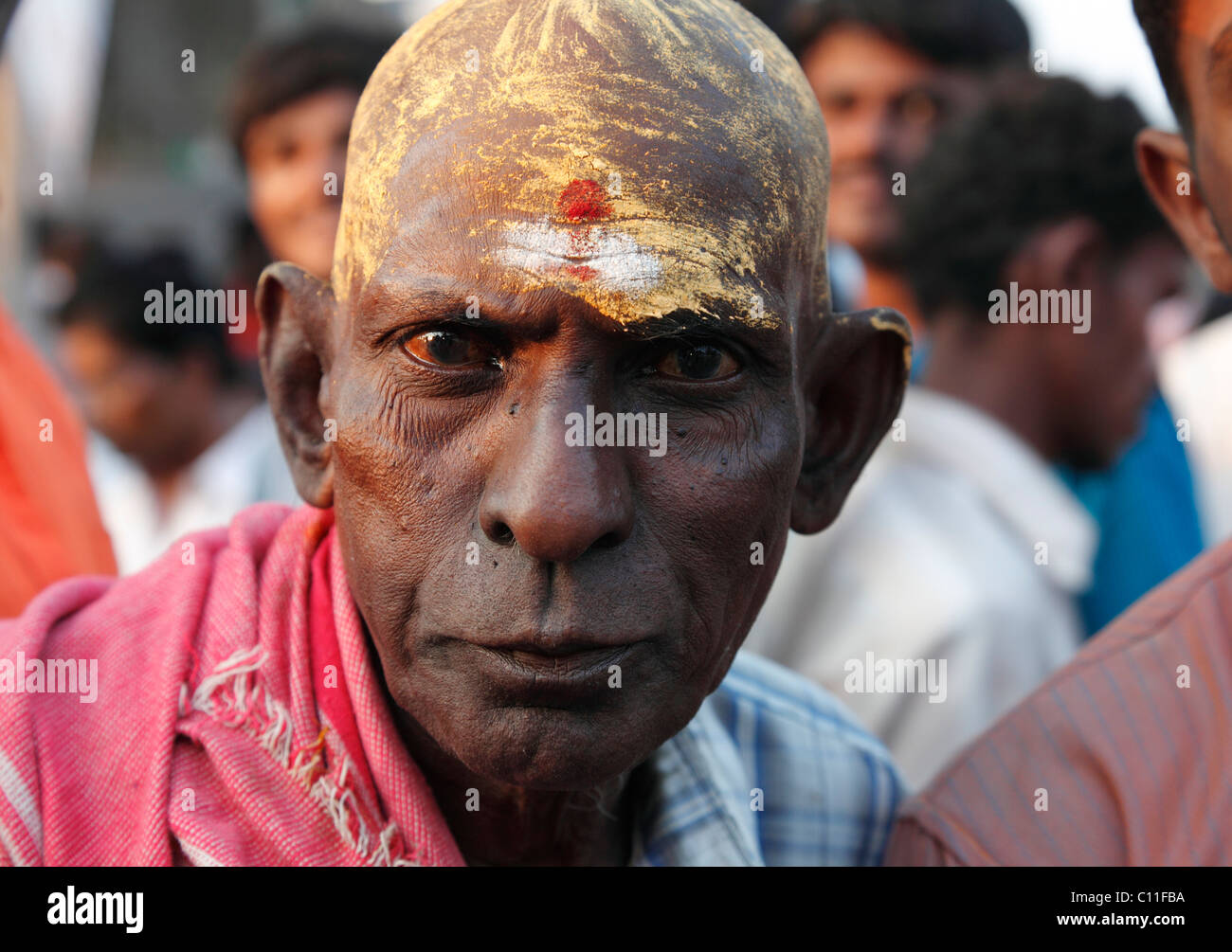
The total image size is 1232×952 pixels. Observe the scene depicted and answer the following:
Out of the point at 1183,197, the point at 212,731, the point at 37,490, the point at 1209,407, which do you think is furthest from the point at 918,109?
the point at 212,731

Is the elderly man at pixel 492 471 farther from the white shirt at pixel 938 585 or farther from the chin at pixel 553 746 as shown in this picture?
the white shirt at pixel 938 585

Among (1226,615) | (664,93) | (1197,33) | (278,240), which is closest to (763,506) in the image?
(664,93)

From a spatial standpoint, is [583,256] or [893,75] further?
[893,75]

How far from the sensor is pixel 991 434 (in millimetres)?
4320

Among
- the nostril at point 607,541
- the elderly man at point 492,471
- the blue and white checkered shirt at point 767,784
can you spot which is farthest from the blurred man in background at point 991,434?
the nostril at point 607,541

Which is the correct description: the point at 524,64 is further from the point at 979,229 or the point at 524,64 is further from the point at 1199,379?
the point at 1199,379

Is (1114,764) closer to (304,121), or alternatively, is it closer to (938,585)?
(938,585)

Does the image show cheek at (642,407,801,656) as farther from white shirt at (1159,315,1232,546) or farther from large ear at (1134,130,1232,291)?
white shirt at (1159,315,1232,546)

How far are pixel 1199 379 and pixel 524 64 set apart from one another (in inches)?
245

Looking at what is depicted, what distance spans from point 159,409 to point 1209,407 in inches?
219

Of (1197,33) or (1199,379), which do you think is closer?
(1197,33)

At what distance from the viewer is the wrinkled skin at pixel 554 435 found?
1741mm

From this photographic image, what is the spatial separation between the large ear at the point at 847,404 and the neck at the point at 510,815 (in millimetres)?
633
